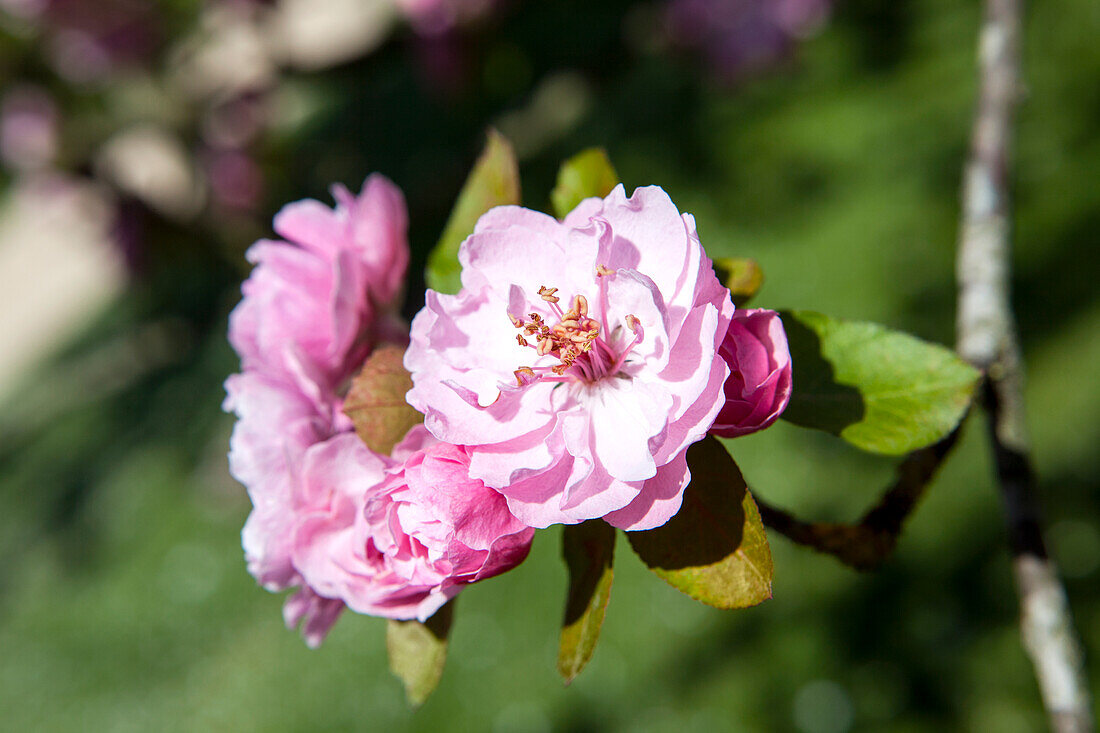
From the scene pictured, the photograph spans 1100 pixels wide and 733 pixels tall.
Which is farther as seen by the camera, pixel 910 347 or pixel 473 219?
pixel 473 219

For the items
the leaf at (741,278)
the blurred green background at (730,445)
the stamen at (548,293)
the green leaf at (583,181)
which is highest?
the green leaf at (583,181)

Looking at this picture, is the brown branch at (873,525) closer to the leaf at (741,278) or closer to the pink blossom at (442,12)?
the leaf at (741,278)

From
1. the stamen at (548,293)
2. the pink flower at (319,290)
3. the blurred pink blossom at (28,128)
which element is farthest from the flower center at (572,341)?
the blurred pink blossom at (28,128)

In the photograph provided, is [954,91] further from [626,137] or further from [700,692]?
[700,692]

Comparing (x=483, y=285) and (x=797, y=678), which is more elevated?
(x=483, y=285)

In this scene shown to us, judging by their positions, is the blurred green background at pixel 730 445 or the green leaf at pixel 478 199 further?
the blurred green background at pixel 730 445

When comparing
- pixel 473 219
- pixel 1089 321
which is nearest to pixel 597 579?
pixel 473 219
